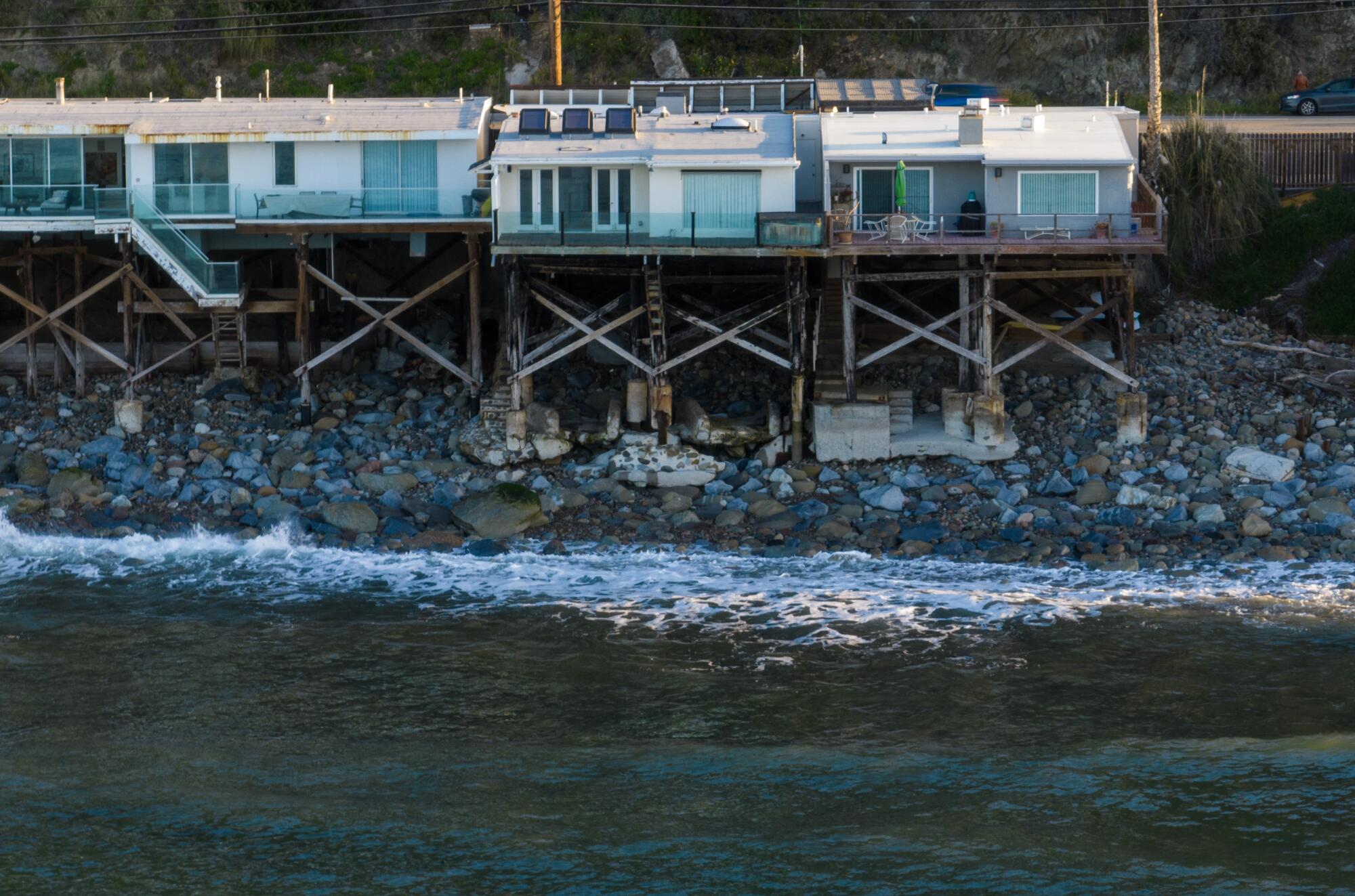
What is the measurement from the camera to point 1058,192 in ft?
104

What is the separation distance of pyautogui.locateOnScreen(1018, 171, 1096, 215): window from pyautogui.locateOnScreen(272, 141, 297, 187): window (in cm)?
1398

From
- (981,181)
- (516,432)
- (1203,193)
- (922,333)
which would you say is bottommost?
(516,432)

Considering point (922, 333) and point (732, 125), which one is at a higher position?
point (732, 125)

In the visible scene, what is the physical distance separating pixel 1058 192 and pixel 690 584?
11.2 m

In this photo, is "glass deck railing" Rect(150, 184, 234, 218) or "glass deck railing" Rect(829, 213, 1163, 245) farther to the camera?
"glass deck railing" Rect(150, 184, 234, 218)

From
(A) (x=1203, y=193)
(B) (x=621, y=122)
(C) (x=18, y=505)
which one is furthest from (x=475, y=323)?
(A) (x=1203, y=193)

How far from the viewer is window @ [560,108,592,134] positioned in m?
32.2

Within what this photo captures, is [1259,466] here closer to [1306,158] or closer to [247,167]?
[1306,158]

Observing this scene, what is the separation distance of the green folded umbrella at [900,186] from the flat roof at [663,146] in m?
1.93

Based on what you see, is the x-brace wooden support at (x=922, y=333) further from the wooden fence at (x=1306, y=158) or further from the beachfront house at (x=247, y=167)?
the wooden fence at (x=1306, y=158)

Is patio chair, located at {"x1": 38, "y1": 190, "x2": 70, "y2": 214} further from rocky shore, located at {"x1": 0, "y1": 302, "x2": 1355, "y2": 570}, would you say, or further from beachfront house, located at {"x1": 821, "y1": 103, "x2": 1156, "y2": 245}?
beachfront house, located at {"x1": 821, "y1": 103, "x2": 1156, "y2": 245}

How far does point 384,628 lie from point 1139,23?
3286 centimetres

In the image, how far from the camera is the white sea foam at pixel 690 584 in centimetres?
2425

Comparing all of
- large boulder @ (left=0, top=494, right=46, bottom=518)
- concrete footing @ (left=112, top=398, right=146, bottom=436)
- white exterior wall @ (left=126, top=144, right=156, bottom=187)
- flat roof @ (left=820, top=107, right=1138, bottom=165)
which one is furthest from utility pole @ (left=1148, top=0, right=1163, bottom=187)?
large boulder @ (left=0, top=494, right=46, bottom=518)
